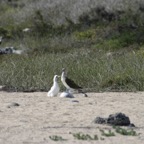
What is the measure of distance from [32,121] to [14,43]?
697 inches

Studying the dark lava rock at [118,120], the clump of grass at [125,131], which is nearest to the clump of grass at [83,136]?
the clump of grass at [125,131]

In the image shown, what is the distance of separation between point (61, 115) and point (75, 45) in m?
14.8

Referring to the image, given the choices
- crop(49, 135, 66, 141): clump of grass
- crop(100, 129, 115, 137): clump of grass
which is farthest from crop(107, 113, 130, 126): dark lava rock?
crop(49, 135, 66, 141): clump of grass

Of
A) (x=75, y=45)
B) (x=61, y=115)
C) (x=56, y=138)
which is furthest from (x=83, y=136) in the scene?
(x=75, y=45)

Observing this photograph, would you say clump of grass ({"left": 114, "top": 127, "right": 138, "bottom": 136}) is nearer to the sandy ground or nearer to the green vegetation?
the sandy ground

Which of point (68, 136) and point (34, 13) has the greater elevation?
point (34, 13)

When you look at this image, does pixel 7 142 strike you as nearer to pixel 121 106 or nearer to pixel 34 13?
pixel 121 106

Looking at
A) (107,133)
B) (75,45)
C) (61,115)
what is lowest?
(107,133)

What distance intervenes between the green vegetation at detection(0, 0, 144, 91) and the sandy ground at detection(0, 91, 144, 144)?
3.71 ft

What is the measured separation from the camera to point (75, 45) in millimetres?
26625

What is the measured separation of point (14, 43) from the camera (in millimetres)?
28859

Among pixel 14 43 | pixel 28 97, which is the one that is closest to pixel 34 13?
pixel 14 43

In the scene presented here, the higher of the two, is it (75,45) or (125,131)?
(75,45)

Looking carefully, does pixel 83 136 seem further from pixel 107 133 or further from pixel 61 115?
pixel 61 115
